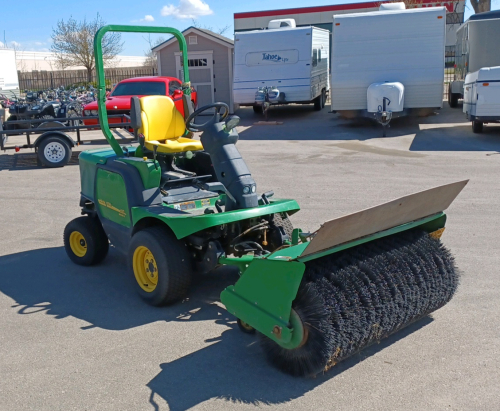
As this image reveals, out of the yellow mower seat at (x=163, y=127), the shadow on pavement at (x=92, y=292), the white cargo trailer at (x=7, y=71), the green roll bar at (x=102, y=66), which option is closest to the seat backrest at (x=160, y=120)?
the yellow mower seat at (x=163, y=127)

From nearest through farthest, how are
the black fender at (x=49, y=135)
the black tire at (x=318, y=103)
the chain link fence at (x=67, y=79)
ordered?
the black fender at (x=49, y=135) → the black tire at (x=318, y=103) → the chain link fence at (x=67, y=79)

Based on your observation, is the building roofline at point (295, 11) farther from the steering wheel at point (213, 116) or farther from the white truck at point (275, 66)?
the steering wheel at point (213, 116)

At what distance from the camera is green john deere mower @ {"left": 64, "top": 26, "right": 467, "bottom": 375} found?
345cm

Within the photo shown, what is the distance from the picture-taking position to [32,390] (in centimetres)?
355

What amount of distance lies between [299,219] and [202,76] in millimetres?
15766

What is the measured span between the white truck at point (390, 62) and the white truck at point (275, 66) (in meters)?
2.74

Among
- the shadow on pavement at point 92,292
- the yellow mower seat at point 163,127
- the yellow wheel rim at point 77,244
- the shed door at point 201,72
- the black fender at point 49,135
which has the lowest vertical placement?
the shadow on pavement at point 92,292

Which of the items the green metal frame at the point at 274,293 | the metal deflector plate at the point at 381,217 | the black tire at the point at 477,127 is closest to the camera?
the metal deflector plate at the point at 381,217

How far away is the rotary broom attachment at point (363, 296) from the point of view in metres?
3.41

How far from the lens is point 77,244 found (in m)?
5.96

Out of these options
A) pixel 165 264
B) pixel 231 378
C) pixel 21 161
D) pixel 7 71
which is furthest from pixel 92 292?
pixel 7 71

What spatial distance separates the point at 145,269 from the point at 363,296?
6.69 ft

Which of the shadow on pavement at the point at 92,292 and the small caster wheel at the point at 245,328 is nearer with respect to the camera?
the small caster wheel at the point at 245,328

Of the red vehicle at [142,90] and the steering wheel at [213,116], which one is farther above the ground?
the red vehicle at [142,90]
